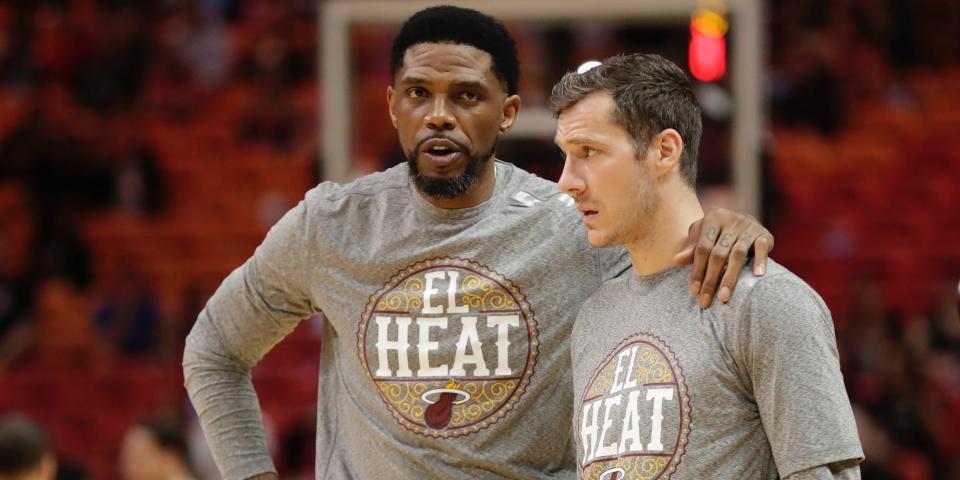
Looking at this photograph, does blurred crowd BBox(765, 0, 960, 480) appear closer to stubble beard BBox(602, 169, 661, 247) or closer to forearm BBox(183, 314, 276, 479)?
forearm BBox(183, 314, 276, 479)

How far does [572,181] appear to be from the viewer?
2939 mm

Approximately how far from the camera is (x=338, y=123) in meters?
7.47

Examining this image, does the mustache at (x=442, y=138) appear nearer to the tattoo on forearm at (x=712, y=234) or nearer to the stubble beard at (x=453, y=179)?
the stubble beard at (x=453, y=179)

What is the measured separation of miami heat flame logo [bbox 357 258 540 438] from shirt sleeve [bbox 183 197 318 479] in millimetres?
333

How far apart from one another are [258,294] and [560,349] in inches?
30.8

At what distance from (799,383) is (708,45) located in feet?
17.5

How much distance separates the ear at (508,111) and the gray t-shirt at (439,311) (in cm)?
14

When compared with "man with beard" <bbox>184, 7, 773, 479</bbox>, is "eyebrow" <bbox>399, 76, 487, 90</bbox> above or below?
above

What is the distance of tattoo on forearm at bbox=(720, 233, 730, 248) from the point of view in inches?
109

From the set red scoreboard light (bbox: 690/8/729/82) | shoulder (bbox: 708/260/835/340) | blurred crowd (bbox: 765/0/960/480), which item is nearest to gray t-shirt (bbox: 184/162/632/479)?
shoulder (bbox: 708/260/835/340)

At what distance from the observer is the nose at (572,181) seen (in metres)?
2.93

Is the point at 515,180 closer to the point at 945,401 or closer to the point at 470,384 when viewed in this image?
the point at 470,384

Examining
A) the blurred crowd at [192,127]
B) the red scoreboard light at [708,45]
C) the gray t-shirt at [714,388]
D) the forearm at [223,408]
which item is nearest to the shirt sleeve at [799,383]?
the gray t-shirt at [714,388]

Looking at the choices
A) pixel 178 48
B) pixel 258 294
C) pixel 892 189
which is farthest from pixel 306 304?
pixel 178 48
